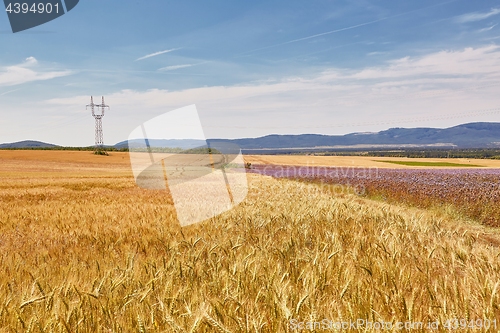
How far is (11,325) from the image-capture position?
2031 mm

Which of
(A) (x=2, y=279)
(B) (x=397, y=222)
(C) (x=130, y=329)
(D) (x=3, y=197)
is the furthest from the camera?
→ (D) (x=3, y=197)

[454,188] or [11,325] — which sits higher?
[11,325]

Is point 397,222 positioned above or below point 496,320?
below

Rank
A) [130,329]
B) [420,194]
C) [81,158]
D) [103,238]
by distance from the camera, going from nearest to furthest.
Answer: [130,329] < [103,238] < [420,194] < [81,158]

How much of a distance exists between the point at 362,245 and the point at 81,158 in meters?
66.8

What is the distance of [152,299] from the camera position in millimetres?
2516

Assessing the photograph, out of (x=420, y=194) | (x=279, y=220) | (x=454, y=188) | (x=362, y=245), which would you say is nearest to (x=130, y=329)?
(x=362, y=245)

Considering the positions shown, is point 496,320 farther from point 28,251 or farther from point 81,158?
Result: point 81,158

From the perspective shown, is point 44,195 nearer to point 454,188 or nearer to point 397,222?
point 397,222

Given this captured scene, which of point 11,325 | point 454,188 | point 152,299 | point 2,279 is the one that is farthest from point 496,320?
point 454,188

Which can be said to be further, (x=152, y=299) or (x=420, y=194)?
(x=420, y=194)

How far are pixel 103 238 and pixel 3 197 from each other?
29.8ft

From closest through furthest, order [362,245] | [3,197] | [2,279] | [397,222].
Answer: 1. [2,279]
2. [362,245]
3. [397,222]
4. [3,197]

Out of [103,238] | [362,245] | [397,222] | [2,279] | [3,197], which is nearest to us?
[2,279]
